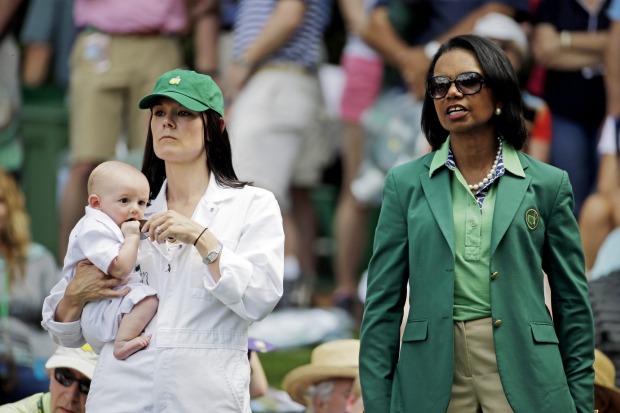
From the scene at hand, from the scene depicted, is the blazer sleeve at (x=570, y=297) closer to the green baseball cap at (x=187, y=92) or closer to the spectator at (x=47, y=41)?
the green baseball cap at (x=187, y=92)

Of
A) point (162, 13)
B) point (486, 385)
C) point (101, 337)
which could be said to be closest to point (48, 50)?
point (162, 13)

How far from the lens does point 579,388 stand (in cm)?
436

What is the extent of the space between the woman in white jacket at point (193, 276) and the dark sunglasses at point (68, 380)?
108 centimetres

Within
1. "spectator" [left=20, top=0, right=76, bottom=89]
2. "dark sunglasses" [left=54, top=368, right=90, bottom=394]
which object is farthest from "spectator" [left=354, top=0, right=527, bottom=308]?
"dark sunglasses" [left=54, top=368, right=90, bottom=394]

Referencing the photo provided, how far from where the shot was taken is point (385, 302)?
4469 millimetres

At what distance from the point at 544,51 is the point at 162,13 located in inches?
98.4

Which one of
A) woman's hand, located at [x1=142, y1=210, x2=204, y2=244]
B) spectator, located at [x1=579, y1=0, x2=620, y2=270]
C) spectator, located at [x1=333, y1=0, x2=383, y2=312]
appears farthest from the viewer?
spectator, located at [x1=333, y1=0, x2=383, y2=312]

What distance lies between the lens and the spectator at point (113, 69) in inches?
359

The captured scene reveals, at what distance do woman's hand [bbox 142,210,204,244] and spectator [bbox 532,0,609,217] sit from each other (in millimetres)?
4471

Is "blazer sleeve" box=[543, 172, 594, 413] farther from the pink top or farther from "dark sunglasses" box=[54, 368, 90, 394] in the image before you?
the pink top

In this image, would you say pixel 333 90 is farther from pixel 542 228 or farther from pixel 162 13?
pixel 542 228

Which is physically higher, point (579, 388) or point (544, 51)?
point (544, 51)

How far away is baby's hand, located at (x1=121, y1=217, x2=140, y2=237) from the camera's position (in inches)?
180

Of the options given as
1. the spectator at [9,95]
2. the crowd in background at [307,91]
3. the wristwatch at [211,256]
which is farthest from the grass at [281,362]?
the wristwatch at [211,256]
